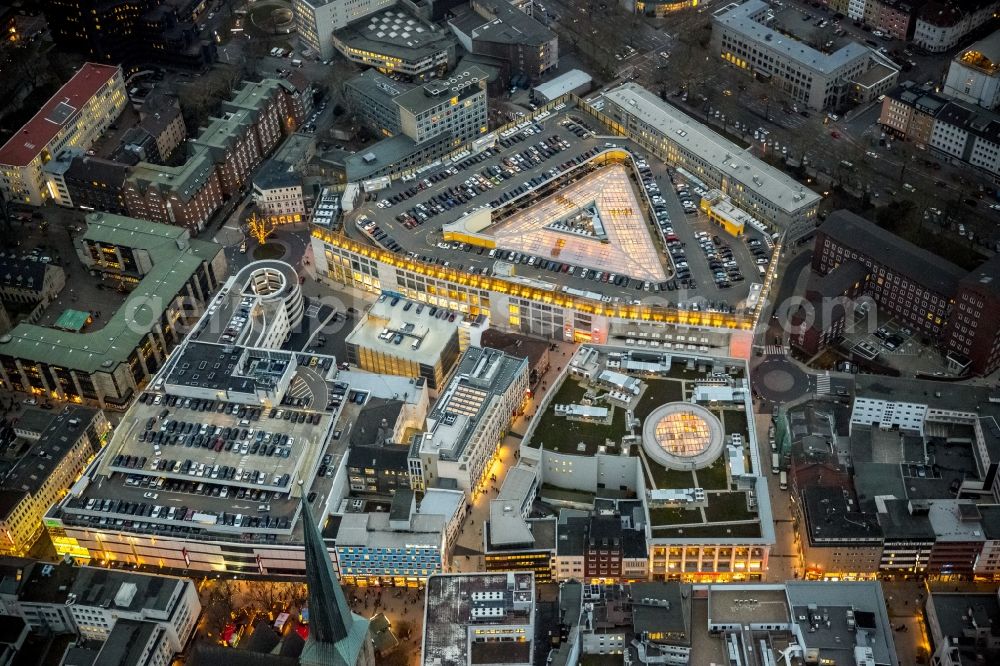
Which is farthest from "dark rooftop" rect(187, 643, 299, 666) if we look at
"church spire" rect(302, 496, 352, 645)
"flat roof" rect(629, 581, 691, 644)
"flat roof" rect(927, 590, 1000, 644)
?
"flat roof" rect(927, 590, 1000, 644)

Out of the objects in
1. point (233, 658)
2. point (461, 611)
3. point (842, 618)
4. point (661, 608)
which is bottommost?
point (461, 611)

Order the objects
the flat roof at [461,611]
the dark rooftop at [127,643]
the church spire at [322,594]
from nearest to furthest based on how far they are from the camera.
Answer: the church spire at [322,594], the flat roof at [461,611], the dark rooftop at [127,643]

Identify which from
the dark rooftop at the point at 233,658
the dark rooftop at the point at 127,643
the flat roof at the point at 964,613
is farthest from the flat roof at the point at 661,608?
the dark rooftop at the point at 127,643

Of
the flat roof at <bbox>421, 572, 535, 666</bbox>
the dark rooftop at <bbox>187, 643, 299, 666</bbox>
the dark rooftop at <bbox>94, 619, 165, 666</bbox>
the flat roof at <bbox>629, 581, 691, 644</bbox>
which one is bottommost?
the dark rooftop at <bbox>94, 619, 165, 666</bbox>

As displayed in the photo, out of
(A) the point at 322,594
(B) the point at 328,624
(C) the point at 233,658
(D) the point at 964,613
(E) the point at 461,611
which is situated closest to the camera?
(A) the point at 322,594

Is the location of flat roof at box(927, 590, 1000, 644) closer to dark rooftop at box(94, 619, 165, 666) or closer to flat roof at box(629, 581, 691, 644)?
flat roof at box(629, 581, 691, 644)

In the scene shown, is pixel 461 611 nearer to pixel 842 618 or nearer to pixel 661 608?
pixel 661 608

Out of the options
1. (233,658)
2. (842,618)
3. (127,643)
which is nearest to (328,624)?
(233,658)

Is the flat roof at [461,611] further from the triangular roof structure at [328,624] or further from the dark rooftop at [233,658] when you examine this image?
the dark rooftop at [233,658]

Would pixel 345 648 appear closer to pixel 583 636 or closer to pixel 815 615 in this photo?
pixel 583 636

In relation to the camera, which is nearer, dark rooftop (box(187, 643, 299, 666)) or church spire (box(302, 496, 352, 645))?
church spire (box(302, 496, 352, 645))

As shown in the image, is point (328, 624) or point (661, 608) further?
point (661, 608)

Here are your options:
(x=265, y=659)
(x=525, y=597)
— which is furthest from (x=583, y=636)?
(x=265, y=659)
